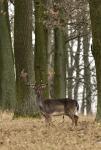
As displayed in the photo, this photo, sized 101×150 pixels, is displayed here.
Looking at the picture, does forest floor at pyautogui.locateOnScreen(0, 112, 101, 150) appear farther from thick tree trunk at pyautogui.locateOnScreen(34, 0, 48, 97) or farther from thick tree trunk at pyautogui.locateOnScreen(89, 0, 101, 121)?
thick tree trunk at pyautogui.locateOnScreen(34, 0, 48, 97)

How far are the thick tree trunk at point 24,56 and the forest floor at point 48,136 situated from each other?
2056 mm

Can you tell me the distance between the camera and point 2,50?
26.9 metres

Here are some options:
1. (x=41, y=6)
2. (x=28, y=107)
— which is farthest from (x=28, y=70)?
(x=41, y=6)

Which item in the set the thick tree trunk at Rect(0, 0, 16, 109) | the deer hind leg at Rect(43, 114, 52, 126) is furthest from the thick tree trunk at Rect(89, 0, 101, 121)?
the thick tree trunk at Rect(0, 0, 16, 109)

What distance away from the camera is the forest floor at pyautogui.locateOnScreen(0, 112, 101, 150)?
13336 millimetres

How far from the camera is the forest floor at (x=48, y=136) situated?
13336 mm

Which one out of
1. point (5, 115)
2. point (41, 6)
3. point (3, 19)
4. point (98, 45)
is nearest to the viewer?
point (98, 45)

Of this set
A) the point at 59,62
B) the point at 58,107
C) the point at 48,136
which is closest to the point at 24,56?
the point at 58,107

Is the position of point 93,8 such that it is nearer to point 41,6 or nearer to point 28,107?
point 28,107

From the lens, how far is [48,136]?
14.8m

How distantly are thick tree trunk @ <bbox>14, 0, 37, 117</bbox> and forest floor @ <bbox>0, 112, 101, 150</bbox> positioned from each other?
2.06 metres

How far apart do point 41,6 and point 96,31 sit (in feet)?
28.5

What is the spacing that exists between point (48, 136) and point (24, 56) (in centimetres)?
599

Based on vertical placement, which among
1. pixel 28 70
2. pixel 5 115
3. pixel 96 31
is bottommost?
pixel 5 115
